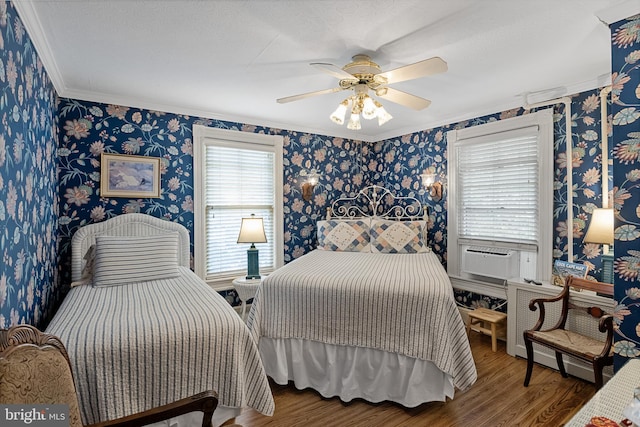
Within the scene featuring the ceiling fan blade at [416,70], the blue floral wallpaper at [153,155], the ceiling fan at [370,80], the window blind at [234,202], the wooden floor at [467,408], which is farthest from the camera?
the window blind at [234,202]

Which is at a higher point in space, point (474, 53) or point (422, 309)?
point (474, 53)

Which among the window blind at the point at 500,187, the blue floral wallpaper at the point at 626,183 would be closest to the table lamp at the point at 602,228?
the blue floral wallpaper at the point at 626,183

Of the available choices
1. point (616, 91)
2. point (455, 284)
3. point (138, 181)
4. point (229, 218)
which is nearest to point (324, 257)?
point (229, 218)

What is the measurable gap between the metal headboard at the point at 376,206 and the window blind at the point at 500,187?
74 centimetres

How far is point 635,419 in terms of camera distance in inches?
33.7

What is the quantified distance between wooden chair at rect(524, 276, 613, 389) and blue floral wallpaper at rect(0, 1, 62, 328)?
130 inches

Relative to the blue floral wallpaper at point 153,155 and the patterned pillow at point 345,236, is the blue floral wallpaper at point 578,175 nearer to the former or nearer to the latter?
the patterned pillow at point 345,236

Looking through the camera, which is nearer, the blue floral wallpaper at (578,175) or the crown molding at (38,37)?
the crown molding at (38,37)

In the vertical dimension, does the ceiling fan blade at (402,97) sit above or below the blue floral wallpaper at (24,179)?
above

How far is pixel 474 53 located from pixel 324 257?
2.24m

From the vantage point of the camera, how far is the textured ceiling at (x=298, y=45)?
70.8 inches

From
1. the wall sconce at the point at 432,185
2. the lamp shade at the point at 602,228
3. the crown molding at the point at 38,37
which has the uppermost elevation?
the crown molding at the point at 38,37

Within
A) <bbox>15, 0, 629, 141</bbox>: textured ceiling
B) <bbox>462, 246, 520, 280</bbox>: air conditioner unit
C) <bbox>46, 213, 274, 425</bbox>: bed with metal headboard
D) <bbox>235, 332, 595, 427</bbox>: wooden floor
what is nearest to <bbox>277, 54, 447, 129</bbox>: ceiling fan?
<bbox>15, 0, 629, 141</bbox>: textured ceiling

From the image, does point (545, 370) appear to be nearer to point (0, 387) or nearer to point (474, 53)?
point (474, 53)
